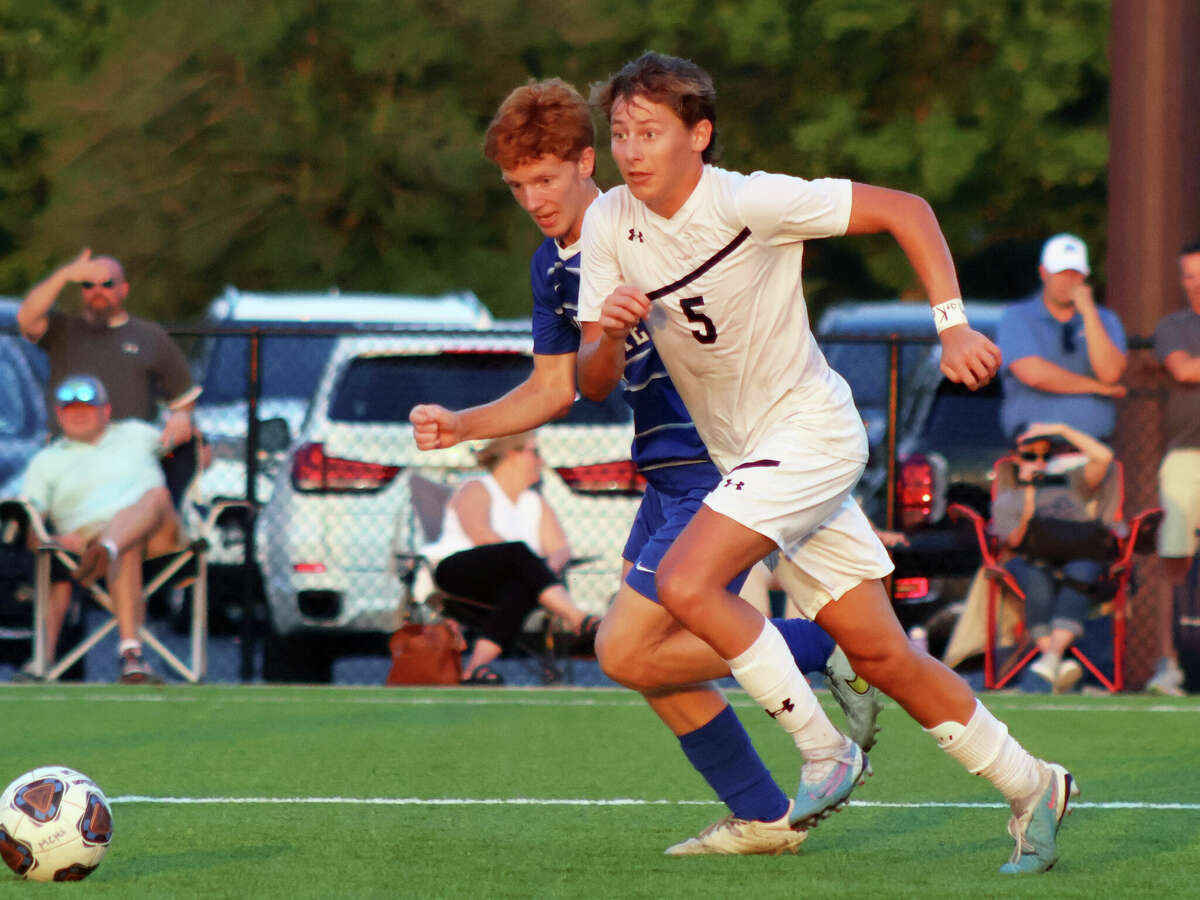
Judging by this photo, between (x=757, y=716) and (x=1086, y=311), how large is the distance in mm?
2834

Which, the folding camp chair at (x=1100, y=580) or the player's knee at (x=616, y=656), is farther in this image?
the folding camp chair at (x=1100, y=580)

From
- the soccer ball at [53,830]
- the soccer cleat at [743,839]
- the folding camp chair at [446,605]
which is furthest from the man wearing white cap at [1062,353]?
the soccer ball at [53,830]

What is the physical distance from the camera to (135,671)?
10930 mm

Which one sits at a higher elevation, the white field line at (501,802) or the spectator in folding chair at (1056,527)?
the spectator in folding chair at (1056,527)

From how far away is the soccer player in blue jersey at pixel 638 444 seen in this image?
5676 mm

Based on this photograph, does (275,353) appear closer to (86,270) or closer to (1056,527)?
(86,270)

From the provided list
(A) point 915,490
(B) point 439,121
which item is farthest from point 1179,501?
(B) point 439,121

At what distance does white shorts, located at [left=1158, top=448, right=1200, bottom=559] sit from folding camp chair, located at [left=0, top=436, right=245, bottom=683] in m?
4.76

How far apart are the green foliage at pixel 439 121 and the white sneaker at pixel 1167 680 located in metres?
8.41

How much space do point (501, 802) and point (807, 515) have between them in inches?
84.2

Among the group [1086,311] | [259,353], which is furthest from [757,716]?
[259,353]

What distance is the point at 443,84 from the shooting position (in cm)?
1994

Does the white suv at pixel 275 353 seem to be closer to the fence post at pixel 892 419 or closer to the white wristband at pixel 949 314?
the fence post at pixel 892 419

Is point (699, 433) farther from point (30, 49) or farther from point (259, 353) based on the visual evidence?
point (30, 49)
